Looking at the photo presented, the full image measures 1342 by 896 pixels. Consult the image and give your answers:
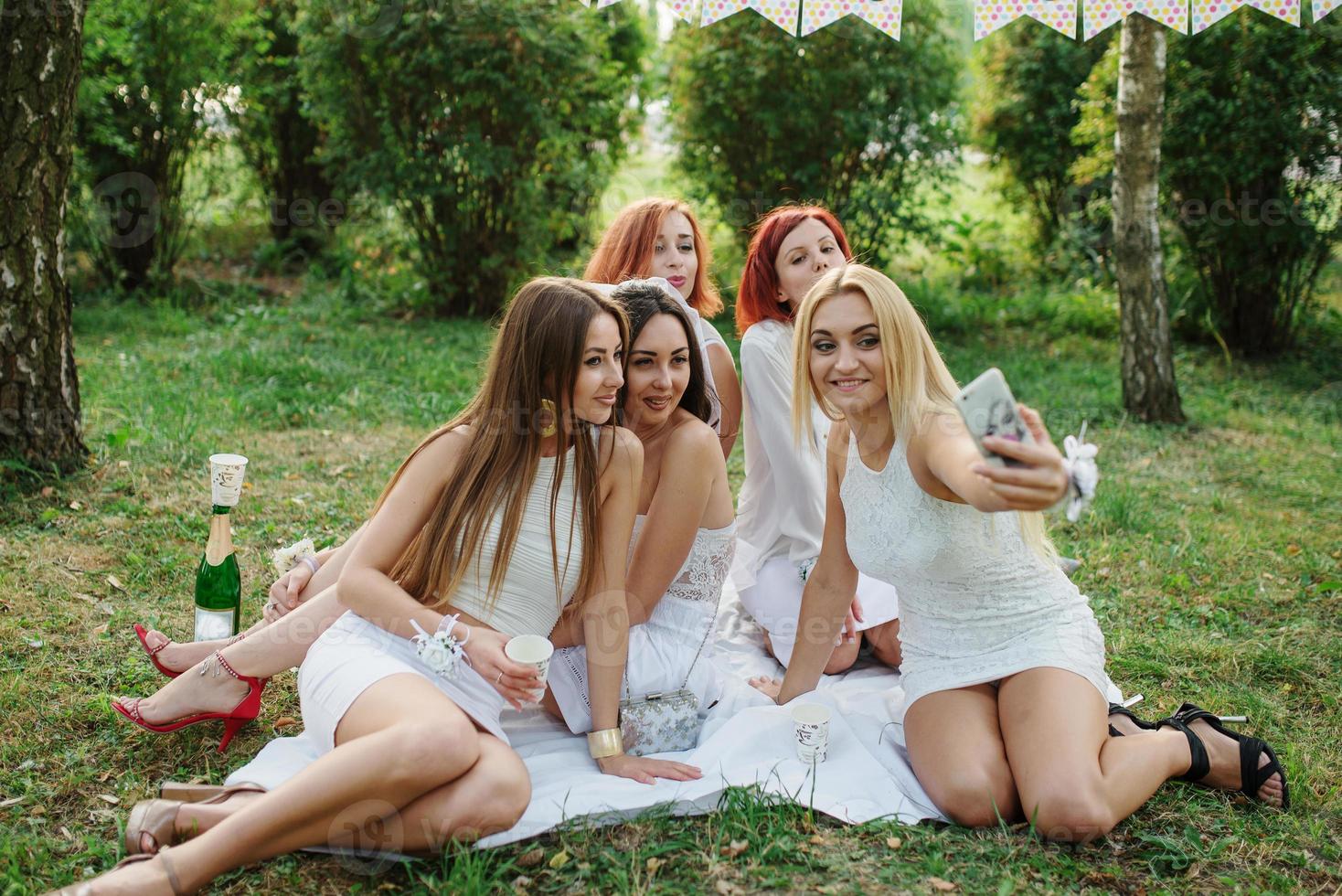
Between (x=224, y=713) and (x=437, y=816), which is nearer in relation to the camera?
(x=437, y=816)

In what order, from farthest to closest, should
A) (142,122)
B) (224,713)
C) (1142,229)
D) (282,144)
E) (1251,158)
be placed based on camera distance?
(282,144) < (142,122) < (1251,158) < (1142,229) < (224,713)

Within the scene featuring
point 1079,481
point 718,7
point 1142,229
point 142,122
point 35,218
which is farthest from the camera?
point 142,122

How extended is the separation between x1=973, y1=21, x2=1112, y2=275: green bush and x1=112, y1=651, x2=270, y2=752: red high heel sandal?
807cm

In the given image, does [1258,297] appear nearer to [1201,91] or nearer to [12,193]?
[1201,91]

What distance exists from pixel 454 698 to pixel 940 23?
25.7 feet

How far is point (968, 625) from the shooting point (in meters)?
3.06

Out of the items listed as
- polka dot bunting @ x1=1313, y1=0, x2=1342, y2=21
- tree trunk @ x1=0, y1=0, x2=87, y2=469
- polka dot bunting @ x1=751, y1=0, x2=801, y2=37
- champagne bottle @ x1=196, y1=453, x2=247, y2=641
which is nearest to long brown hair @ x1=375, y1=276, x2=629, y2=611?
champagne bottle @ x1=196, y1=453, x2=247, y2=641

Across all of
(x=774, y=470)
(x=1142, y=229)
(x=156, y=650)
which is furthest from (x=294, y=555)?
(x=1142, y=229)

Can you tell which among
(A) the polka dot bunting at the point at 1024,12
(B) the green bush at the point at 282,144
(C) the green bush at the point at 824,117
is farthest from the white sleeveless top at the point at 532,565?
(B) the green bush at the point at 282,144

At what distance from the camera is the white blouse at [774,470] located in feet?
12.6

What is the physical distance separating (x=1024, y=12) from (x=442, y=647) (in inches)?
135

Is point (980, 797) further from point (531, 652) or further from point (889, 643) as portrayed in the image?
point (531, 652)

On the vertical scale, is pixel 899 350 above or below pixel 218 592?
above

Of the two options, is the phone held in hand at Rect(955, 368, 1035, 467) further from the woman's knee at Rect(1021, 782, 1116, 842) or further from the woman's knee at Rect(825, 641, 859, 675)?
the woman's knee at Rect(825, 641, 859, 675)
